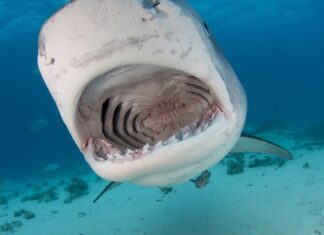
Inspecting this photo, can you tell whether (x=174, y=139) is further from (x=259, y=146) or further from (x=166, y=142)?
(x=259, y=146)

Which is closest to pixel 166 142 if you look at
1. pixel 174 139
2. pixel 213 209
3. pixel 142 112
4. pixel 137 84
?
pixel 174 139

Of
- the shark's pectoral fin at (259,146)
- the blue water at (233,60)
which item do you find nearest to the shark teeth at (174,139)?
the shark's pectoral fin at (259,146)

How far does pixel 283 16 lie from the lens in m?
43.7

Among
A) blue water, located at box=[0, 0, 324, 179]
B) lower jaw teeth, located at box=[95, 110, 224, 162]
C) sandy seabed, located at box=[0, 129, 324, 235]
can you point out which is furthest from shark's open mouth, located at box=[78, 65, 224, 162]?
blue water, located at box=[0, 0, 324, 179]

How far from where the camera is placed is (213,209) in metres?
6.62

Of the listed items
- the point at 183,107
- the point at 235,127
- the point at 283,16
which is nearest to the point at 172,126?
the point at 183,107

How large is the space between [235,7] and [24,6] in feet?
63.3

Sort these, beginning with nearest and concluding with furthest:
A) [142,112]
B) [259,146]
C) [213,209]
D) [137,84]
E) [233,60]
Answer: [137,84] → [142,112] → [259,146] → [213,209] → [233,60]

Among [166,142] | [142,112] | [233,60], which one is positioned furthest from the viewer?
[233,60]

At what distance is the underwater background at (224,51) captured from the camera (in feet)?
82.5

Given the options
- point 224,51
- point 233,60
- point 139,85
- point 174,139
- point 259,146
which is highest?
point 139,85

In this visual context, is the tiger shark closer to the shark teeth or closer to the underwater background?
the shark teeth

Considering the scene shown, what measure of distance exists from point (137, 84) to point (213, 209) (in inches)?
174

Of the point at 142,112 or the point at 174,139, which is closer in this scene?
the point at 174,139
